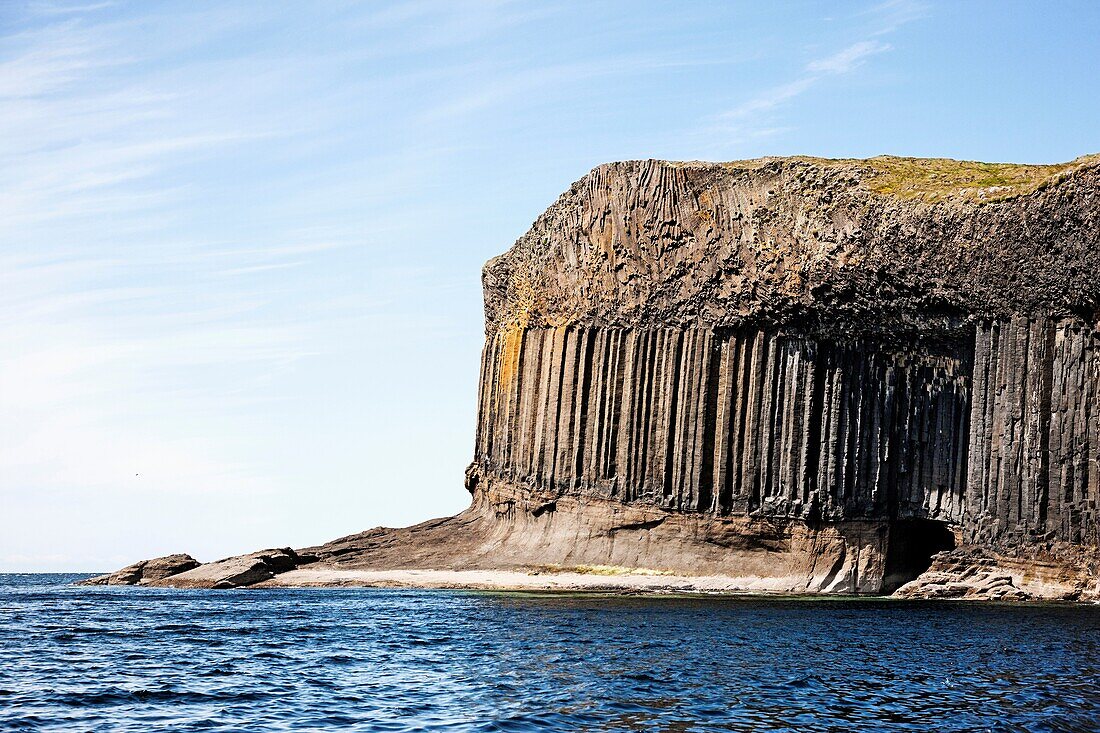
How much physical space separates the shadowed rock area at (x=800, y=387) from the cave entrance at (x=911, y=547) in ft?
0.39

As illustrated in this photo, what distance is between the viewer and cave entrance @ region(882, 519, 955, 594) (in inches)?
2130

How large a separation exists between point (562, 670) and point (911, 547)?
33.0 m

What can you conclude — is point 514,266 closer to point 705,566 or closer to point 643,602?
point 705,566

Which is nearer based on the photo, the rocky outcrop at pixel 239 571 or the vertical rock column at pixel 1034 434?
the vertical rock column at pixel 1034 434

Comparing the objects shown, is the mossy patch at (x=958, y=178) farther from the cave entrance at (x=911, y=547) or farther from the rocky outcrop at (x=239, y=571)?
the rocky outcrop at (x=239, y=571)

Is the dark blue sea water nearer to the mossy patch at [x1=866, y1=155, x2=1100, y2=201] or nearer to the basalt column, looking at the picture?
the basalt column

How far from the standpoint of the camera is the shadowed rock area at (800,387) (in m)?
47.6

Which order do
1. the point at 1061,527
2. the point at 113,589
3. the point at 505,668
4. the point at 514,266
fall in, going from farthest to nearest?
the point at 514,266
the point at 113,589
the point at 1061,527
the point at 505,668

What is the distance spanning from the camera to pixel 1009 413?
48.8m

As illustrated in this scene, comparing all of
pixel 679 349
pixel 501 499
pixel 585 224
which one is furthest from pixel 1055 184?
pixel 501 499

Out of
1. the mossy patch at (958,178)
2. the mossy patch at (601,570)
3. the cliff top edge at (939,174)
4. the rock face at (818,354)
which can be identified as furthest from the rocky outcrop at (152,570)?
the mossy patch at (958,178)

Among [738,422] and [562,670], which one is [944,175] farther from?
[562,670]

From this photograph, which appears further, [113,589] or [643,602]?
[113,589]

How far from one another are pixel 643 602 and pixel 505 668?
22.5 meters
